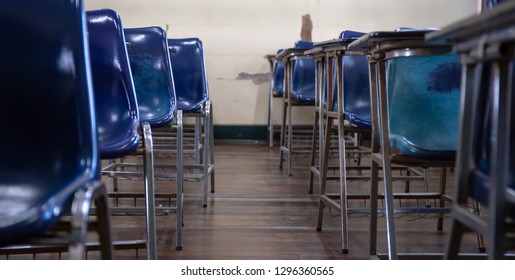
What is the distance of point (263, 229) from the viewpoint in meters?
2.43

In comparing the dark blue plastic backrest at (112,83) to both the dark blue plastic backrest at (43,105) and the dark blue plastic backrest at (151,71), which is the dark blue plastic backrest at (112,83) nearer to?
the dark blue plastic backrest at (43,105)

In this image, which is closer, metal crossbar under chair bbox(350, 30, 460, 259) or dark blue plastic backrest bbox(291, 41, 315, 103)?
metal crossbar under chair bbox(350, 30, 460, 259)

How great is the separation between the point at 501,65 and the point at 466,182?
0.21 m

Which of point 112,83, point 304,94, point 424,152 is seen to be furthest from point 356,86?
point 304,94

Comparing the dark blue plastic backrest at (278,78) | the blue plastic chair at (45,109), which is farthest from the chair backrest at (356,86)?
the dark blue plastic backrest at (278,78)

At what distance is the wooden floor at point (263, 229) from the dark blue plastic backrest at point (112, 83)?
0.42 meters

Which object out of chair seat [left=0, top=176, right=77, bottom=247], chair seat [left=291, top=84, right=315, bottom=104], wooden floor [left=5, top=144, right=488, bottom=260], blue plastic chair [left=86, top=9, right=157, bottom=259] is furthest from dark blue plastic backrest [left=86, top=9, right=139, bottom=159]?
chair seat [left=291, top=84, right=315, bottom=104]

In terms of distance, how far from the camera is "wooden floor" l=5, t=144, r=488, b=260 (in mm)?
2113

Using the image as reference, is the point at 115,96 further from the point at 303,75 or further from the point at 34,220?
the point at 303,75

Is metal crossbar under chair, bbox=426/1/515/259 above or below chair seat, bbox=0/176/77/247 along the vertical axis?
above

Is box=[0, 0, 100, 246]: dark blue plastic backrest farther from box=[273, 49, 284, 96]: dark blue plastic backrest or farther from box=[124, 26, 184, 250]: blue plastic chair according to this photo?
box=[273, 49, 284, 96]: dark blue plastic backrest

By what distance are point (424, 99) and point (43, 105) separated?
3.78ft

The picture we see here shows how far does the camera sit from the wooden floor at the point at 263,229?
2.11 metres
